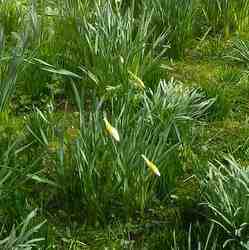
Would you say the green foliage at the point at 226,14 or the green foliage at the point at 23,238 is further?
the green foliage at the point at 226,14

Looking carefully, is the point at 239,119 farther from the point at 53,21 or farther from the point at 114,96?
the point at 53,21

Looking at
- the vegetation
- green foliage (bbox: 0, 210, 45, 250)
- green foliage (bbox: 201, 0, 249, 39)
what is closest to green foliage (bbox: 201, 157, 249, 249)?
the vegetation

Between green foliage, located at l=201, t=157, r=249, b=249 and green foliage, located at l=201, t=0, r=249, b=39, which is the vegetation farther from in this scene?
green foliage, located at l=201, t=0, r=249, b=39

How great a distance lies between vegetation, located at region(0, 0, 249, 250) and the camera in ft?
8.59

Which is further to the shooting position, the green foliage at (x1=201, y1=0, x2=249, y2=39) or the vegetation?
the green foliage at (x1=201, y1=0, x2=249, y2=39)

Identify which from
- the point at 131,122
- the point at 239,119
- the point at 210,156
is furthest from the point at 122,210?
the point at 239,119

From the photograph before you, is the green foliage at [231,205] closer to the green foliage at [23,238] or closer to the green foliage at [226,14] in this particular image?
the green foliage at [23,238]

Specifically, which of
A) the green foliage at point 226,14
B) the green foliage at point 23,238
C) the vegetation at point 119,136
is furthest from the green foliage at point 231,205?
the green foliage at point 226,14

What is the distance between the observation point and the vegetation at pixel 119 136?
2619 millimetres

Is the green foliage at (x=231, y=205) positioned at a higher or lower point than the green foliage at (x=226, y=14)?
lower

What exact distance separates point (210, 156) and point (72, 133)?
78 centimetres

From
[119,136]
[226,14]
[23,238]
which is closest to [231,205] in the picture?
[119,136]

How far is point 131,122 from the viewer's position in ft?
9.53

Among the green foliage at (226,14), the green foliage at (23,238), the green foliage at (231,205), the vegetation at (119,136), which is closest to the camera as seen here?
the green foliage at (23,238)
